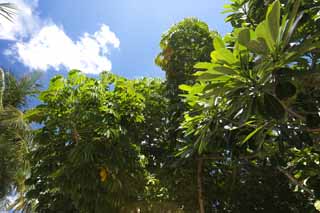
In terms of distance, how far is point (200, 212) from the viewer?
385 centimetres

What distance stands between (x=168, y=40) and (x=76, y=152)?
265 cm

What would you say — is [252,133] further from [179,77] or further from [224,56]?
[179,77]

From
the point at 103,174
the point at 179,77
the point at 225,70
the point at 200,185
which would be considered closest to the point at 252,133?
the point at 225,70

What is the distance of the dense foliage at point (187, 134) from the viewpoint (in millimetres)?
1740

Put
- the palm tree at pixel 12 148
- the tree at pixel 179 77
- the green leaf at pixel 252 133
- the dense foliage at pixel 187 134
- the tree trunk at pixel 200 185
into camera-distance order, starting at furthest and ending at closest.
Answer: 1. the palm tree at pixel 12 148
2. the tree at pixel 179 77
3. the tree trunk at pixel 200 185
4. the green leaf at pixel 252 133
5. the dense foliage at pixel 187 134

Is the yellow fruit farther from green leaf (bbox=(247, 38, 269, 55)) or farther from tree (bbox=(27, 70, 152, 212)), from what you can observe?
green leaf (bbox=(247, 38, 269, 55))

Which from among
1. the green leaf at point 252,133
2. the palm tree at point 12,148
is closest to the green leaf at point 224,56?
the green leaf at point 252,133

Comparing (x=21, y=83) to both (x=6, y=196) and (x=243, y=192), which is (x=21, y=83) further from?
(x=243, y=192)

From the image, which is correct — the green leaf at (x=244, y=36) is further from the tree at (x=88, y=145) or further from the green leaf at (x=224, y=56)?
the tree at (x=88, y=145)

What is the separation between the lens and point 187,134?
253 centimetres

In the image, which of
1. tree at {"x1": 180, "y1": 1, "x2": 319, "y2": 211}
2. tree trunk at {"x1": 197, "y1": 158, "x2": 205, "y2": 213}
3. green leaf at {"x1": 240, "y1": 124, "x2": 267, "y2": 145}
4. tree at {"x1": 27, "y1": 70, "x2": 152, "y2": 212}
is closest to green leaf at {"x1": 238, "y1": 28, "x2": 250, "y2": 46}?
tree at {"x1": 180, "y1": 1, "x2": 319, "y2": 211}

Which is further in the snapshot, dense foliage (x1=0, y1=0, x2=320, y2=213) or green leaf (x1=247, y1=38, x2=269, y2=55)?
dense foliage (x1=0, y1=0, x2=320, y2=213)

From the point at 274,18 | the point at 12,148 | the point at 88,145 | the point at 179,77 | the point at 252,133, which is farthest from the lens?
the point at 12,148

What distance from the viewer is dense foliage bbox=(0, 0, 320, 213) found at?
68.5 inches
